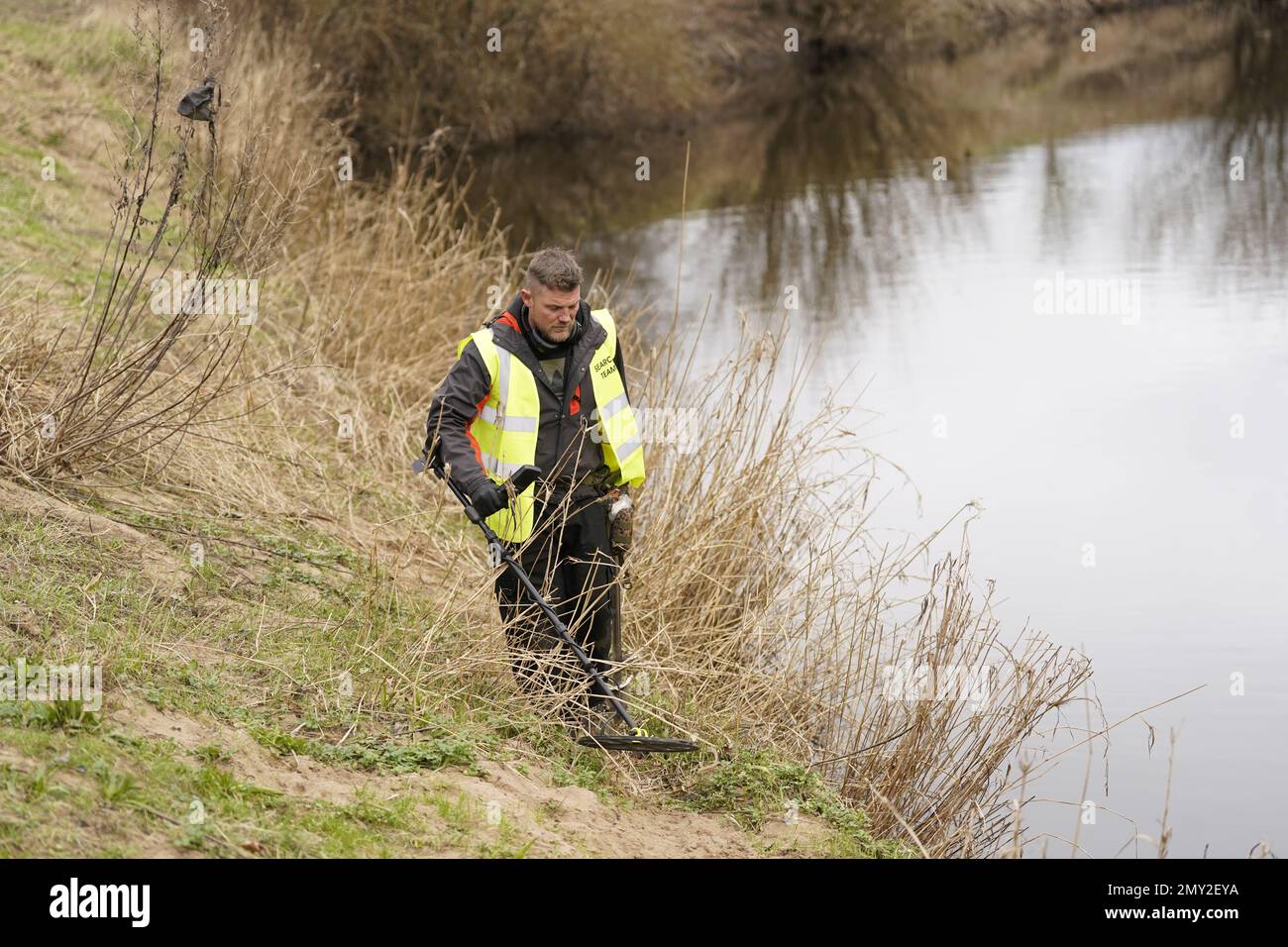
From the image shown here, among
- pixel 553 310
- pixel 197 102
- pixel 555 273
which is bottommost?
pixel 553 310

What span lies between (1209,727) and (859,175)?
1553 cm

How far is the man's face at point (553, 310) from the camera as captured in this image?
19.8 ft

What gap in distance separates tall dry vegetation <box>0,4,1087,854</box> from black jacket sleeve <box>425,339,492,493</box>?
623mm

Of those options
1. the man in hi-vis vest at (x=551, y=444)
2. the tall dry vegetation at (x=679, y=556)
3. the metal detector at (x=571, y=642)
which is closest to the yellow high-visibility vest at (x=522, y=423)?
the man in hi-vis vest at (x=551, y=444)

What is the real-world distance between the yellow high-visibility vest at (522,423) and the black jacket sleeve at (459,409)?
0.18 ft

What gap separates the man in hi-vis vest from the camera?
609 centimetres

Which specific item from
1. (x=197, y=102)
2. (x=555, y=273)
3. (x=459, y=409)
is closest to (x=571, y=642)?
(x=459, y=409)

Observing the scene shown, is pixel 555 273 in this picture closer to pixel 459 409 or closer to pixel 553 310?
pixel 553 310

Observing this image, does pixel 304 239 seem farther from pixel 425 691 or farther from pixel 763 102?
pixel 763 102

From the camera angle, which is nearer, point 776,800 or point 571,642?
point 571,642

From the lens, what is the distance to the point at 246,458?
8.71 m

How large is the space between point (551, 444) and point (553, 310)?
23.1 inches

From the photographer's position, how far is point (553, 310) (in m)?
6.06

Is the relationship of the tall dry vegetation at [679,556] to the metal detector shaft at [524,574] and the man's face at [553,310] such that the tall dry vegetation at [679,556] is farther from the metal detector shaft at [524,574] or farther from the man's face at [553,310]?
the man's face at [553,310]
